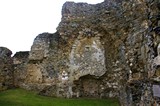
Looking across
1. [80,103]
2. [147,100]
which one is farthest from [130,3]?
[80,103]

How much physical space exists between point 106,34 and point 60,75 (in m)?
3.22

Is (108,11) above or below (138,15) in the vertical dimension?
above

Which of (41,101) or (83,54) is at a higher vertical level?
(83,54)

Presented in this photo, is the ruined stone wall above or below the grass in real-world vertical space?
above

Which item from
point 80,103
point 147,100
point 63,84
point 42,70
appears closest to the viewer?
point 147,100

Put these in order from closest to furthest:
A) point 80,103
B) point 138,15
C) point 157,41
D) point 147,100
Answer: point 157,41
point 147,100
point 138,15
point 80,103

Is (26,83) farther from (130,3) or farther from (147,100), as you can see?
(147,100)

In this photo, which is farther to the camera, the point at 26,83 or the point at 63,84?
the point at 26,83

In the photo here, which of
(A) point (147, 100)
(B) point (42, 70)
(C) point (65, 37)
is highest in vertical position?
(C) point (65, 37)

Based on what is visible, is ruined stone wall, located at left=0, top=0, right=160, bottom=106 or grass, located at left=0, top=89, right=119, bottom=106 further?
ruined stone wall, located at left=0, top=0, right=160, bottom=106

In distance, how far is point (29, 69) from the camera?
22.8 meters

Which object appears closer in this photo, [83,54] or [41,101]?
[41,101]

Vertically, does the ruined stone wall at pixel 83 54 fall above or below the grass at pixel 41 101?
above

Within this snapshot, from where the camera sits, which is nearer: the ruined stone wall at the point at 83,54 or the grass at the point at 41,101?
the grass at the point at 41,101
